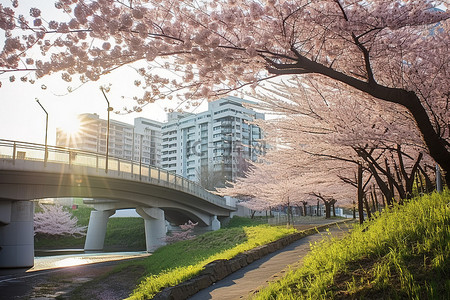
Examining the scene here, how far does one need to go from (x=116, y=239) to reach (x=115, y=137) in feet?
274

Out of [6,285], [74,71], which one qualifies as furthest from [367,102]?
[6,285]

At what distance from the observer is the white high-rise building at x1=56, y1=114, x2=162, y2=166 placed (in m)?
121

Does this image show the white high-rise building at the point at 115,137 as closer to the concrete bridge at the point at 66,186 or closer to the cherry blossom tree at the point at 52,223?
the cherry blossom tree at the point at 52,223

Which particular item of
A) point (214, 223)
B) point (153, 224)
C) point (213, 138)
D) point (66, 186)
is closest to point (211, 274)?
point (66, 186)

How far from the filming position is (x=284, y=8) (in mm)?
5926

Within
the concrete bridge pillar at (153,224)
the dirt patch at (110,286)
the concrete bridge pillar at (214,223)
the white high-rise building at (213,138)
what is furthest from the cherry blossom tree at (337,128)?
the white high-rise building at (213,138)

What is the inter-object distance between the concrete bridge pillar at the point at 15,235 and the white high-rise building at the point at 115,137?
95.5 metres

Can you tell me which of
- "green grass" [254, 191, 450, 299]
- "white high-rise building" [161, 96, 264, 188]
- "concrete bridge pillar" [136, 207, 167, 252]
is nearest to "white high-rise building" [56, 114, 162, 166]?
"white high-rise building" [161, 96, 264, 188]

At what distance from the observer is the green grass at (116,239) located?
4241 centimetres

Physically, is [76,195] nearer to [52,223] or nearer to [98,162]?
[98,162]

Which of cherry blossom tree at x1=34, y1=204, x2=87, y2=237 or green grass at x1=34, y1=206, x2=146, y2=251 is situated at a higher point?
cherry blossom tree at x1=34, y1=204, x2=87, y2=237

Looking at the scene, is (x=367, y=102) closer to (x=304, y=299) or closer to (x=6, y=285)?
(x=304, y=299)

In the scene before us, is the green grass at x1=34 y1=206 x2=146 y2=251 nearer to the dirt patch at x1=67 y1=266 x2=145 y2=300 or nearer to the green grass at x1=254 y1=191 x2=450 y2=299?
the dirt patch at x1=67 y1=266 x2=145 y2=300

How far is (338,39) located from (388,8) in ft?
3.28
